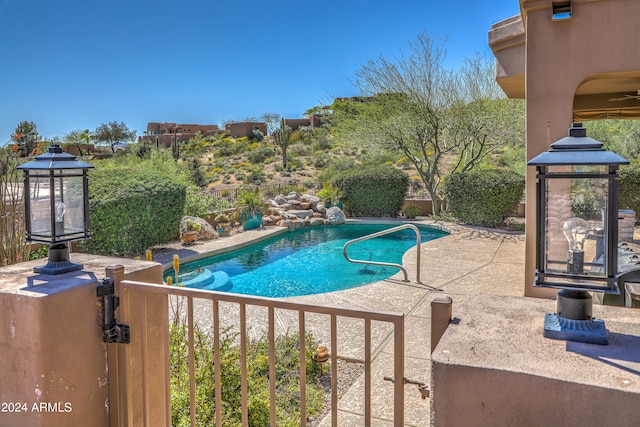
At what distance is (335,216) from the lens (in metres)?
14.6

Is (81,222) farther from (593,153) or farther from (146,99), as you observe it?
(146,99)

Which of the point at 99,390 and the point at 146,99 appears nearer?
the point at 99,390

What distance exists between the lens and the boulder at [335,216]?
14.6 m

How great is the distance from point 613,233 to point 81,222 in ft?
8.69

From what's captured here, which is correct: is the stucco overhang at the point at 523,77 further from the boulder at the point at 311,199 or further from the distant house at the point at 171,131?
the distant house at the point at 171,131

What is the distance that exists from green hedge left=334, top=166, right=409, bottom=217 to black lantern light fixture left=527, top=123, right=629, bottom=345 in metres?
13.3

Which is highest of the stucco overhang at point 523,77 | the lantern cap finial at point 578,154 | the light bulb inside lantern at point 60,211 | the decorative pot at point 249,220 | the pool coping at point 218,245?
the stucco overhang at point 523,77

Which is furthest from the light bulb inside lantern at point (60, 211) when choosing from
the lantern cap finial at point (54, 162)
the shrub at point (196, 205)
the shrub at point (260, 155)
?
the shrub at point (260, 155)

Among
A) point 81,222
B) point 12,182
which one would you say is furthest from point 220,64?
point 81,222

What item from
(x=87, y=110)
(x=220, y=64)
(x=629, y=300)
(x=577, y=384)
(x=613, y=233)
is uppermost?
(x=220, y=64)

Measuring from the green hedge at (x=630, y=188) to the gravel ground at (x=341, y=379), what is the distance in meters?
9.88

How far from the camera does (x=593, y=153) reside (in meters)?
1.63

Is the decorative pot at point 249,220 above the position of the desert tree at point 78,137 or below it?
below

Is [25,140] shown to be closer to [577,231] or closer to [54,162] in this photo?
[54,162]
